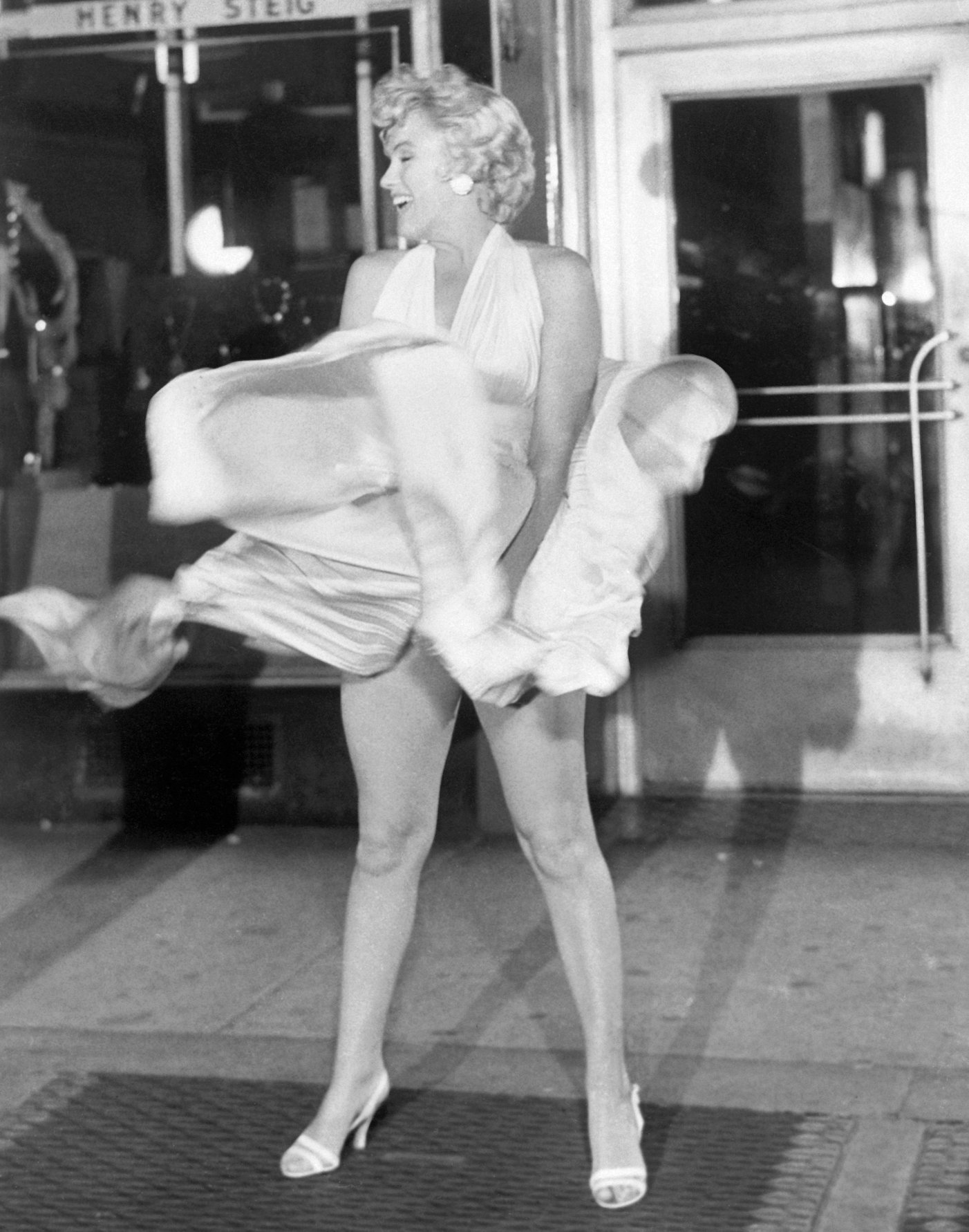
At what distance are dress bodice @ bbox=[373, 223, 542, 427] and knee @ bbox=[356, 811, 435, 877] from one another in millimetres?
725

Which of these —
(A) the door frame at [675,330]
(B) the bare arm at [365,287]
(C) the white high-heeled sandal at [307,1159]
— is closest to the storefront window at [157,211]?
(A) the door frame at [675,330]

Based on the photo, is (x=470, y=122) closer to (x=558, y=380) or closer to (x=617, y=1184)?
(x=558, y=380)

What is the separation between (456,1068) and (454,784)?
2.03m

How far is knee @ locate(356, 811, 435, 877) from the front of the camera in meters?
3.68

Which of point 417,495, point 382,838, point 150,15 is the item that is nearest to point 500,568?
point 417,495

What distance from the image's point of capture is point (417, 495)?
10.8 feet

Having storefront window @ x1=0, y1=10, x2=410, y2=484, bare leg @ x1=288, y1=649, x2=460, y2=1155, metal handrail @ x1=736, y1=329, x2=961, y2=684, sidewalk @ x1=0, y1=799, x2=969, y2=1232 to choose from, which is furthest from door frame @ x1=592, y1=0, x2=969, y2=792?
bare leg @ x1=288, y1=649, x2=460, y2=1155

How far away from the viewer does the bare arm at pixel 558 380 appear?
353 cm

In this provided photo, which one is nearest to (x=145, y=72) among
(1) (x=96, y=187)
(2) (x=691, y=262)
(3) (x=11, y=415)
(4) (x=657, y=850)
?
(1) (x=96, y=187)

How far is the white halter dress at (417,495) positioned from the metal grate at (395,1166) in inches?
34.1

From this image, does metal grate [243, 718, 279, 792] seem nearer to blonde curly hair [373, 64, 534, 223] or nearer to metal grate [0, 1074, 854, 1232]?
metal grate [0, 1074, 854, 1232]

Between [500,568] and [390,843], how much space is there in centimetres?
54

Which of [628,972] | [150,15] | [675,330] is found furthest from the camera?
[675,330]

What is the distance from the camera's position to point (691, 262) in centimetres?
658
